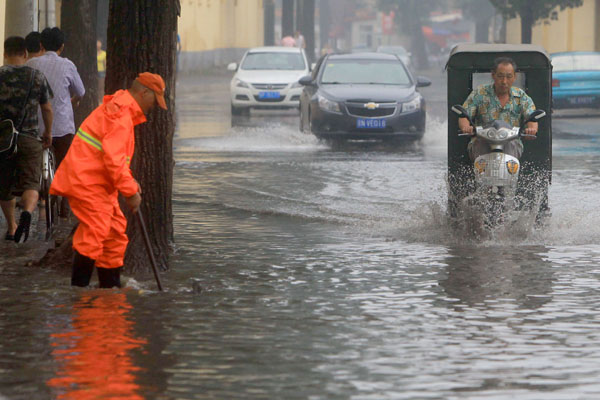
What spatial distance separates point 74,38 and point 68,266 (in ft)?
20.8

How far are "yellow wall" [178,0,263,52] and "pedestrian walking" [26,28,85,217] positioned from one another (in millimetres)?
46301

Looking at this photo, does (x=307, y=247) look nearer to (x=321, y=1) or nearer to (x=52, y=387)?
(x=52, y=387)

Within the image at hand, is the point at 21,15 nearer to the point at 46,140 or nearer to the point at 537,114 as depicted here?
the point at 46,140

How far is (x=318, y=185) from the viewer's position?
53.0 ft

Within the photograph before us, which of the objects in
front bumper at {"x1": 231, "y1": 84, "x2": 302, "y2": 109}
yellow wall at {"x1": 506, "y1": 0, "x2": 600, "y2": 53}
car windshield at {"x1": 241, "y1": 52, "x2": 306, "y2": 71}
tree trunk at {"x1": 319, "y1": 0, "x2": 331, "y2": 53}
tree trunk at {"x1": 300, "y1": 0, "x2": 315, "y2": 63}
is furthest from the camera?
tree trunk at {"x1": 319, "y1": 0, "x2": 331, "y2": 53}

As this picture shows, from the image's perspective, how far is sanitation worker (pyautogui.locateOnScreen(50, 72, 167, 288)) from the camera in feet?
27.2

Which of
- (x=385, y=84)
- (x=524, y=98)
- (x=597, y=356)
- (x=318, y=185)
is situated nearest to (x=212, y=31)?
(x=385, y=84)

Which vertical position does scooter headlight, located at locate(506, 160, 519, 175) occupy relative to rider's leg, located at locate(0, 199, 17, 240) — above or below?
above

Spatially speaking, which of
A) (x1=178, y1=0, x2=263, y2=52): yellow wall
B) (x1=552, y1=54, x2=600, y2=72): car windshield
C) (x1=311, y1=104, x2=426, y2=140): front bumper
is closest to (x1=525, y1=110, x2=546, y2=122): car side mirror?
(x1=311, y1=104, x2=426, y2=140): front bumper

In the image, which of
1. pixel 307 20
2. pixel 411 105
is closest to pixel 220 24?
pixel 307 20

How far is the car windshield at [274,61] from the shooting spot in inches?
1298

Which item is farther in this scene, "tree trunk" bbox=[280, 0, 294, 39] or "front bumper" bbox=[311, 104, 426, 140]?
"tree trunk" bbox=[280, 0, 294, 39]

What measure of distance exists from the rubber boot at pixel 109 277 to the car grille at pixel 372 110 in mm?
13522

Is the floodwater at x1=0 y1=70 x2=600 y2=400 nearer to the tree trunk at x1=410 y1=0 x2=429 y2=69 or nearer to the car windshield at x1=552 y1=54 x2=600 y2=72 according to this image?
the car windshield at x1=552 y1=54 x2=600 y2=72
